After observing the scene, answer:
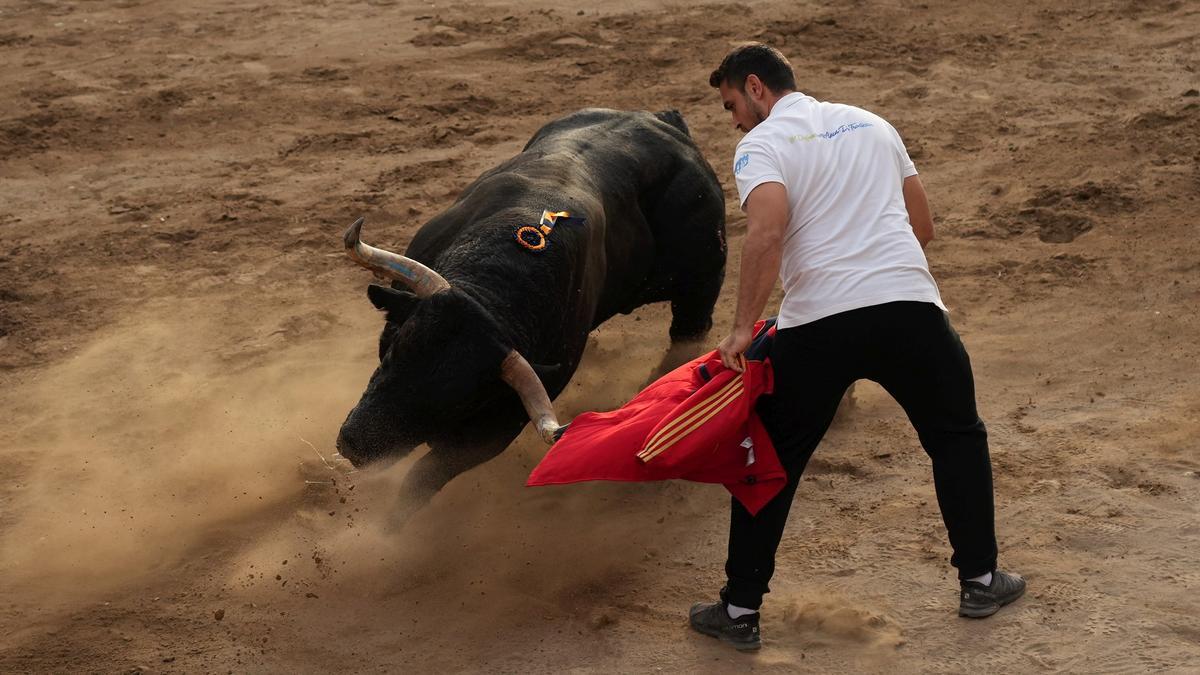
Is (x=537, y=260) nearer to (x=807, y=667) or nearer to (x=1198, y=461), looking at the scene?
(x=807, y=667)

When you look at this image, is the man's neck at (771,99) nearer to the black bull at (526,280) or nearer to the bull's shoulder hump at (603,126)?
the black bull at (526,280)

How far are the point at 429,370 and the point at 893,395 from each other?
1.91 metres

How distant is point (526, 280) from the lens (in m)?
5.95

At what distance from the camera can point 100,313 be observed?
857cm

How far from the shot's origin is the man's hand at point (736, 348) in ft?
15.4

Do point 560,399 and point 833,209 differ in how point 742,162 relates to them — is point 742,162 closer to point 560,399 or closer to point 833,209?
point 833,209

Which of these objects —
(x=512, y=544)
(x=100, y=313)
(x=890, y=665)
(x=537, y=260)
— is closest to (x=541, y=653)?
(x=512, y=544)

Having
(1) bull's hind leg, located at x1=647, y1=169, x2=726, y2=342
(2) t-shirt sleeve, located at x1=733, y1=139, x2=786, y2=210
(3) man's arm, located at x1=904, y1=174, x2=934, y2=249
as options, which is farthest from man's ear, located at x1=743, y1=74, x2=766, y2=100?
(1) bull's hind leg, located at x1=647, y1=169, x2=726, y2=342

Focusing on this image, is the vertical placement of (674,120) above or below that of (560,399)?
above

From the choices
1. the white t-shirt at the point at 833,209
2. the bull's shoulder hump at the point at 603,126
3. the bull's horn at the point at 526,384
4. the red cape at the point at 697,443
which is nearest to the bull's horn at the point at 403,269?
the bull's horn at the point at 526,384

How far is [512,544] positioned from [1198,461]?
3.27m

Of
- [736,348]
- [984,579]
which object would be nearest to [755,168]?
[736,348]

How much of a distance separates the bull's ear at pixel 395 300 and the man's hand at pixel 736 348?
1532 millimetres

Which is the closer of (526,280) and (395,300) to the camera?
(395,300)
